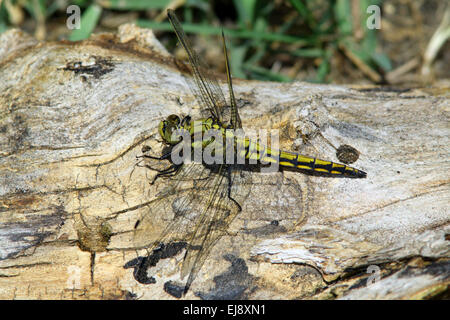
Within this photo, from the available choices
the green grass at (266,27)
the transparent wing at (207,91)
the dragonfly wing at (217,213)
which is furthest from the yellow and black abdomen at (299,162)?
the green grass at (266,27)

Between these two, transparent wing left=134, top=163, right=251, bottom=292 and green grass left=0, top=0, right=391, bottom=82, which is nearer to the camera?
transparent wing left=134, top=163, right=251, bottom=292

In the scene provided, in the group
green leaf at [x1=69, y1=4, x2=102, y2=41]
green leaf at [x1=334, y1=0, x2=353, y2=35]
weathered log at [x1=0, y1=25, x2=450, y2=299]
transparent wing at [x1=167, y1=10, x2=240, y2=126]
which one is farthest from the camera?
green leaf at [x1=334, y1=0, x2=353, y2=35]

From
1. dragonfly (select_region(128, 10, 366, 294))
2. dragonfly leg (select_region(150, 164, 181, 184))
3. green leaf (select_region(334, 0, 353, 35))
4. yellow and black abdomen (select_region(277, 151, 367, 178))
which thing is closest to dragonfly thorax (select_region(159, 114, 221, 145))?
dragonfly (select_region(128, 10, 366, 294))

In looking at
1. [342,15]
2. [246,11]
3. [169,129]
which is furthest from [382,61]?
[169,129]

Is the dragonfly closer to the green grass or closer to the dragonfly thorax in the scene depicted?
the dragonfly thorax

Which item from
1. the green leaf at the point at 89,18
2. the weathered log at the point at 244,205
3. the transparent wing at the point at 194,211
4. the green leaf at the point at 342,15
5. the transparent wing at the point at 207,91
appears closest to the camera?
the weathered log at the point at 244,205

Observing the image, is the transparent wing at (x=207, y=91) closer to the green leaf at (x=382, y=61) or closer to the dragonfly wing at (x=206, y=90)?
the dragonfly wing at (x=206, y=90)

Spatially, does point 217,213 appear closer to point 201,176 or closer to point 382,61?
point 201,176
